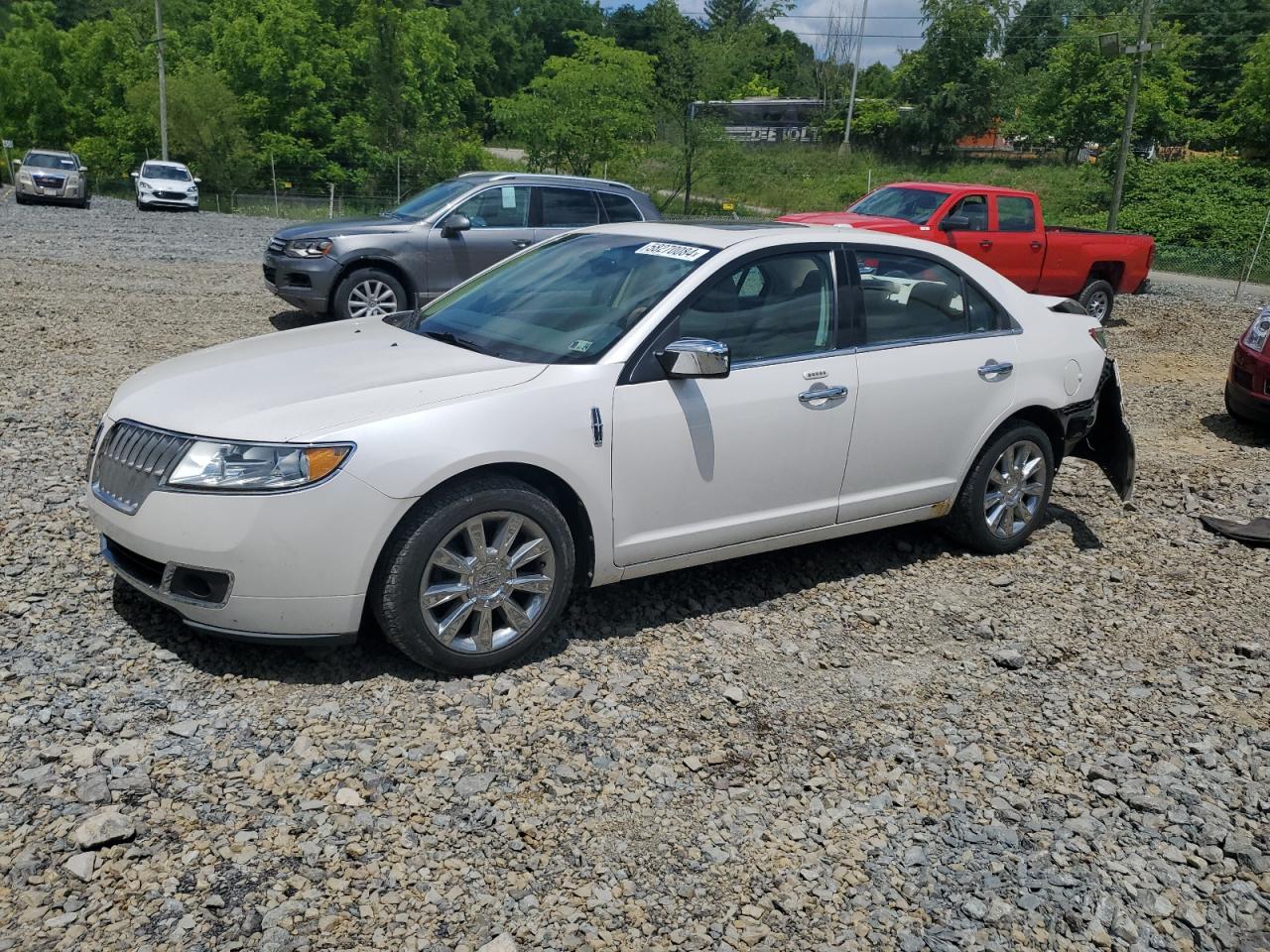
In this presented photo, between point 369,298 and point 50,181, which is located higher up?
point 50,181

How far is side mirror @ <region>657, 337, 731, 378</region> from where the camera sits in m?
4.13

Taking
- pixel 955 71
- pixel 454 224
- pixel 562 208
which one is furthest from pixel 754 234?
pixel 955 71

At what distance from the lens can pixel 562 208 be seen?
11680 mm

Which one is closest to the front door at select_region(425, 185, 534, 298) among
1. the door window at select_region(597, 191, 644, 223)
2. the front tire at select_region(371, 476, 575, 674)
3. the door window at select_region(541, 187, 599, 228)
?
the door window at select_region(541, 187, 599, 228)

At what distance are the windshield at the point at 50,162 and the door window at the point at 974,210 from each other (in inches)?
1064

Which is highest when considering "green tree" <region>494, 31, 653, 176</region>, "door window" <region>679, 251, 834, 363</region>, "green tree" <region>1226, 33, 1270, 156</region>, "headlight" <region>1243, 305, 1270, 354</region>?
"green tree" <region>1226, 33, 1270, 156</region>

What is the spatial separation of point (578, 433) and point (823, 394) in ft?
4.04

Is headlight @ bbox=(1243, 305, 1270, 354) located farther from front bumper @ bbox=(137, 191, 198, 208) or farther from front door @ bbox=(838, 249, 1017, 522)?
front bumper @ bbox=(137, 191, 198, 208)

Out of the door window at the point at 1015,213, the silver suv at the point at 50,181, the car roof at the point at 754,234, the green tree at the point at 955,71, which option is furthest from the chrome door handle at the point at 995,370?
the green tree at the point at 955,71

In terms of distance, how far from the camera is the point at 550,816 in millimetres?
3311

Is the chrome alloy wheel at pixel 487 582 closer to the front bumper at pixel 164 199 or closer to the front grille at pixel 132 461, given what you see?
the front grille at pixel 132 461

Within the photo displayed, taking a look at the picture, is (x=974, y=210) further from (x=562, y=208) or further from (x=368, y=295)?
(x=368, y=295)

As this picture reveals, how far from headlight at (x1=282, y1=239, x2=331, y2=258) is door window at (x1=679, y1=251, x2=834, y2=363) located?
7.06 meters

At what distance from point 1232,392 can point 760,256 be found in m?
5.97
